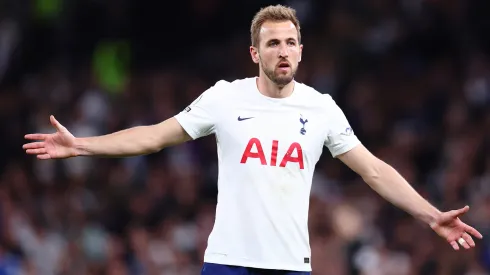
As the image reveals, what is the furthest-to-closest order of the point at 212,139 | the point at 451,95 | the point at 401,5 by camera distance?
the point at 401,5, the point at 212,139, the point at 451,95

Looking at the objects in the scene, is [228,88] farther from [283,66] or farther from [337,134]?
[337,134]

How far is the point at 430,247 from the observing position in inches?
487

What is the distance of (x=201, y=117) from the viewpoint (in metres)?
7.87

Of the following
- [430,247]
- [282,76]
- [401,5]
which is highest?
[401,5]

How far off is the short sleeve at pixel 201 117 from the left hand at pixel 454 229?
144cm

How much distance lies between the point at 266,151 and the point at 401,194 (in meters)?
0.87

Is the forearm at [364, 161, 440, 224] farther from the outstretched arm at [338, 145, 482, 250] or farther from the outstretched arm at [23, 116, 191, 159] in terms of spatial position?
the outstretched arm at [23, 116, 191, 159]

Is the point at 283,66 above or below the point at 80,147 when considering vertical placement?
above

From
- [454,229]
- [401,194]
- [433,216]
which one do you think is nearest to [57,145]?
[401,194]

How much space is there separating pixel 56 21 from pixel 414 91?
248 inches

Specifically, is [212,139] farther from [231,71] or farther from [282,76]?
[282,76]

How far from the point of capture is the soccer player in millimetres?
7664

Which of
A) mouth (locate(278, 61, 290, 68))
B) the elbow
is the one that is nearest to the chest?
mouth (locate(278, 61, 290, 68))

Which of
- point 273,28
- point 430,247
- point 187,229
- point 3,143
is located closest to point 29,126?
point 3,143
